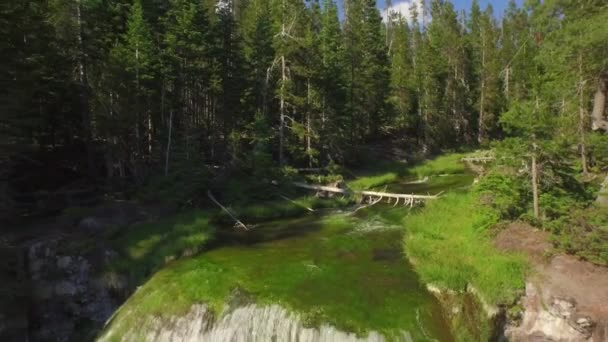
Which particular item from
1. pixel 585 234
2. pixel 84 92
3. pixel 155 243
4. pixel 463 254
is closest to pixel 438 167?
pixel 463 254

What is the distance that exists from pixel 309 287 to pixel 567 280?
6724 mm

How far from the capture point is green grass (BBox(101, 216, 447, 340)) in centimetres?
1058

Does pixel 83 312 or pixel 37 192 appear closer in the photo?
pixel 83 312

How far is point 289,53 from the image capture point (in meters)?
29.5

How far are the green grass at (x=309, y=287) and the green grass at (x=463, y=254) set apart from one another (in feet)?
2.33

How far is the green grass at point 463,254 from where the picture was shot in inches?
435

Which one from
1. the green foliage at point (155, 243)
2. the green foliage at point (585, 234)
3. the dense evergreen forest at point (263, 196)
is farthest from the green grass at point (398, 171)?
the green foliage at point (585, 234)

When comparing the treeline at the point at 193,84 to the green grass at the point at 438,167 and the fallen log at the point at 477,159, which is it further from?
the fallen log at the point at 477,159

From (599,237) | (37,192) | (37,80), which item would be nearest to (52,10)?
(37,80)

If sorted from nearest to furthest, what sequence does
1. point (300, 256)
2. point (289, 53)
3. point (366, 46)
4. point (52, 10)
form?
1. point (300, 256)
2. point (52, 10)
3. point (289, 53)
4. point (366, 46)

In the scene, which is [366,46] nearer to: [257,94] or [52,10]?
[257,94]

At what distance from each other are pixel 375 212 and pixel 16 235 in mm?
16520

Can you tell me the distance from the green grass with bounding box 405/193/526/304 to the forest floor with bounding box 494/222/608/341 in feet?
1.46

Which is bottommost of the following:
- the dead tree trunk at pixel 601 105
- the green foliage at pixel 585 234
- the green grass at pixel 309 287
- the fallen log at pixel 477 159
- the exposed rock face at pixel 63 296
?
the exposed rock face at pixel 63 296
